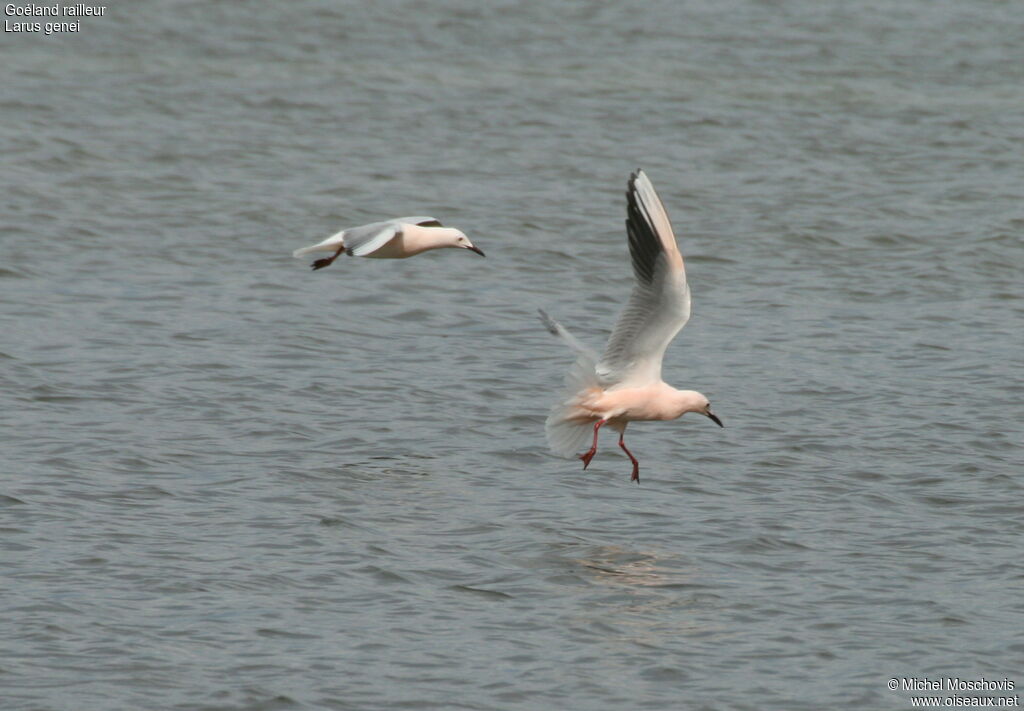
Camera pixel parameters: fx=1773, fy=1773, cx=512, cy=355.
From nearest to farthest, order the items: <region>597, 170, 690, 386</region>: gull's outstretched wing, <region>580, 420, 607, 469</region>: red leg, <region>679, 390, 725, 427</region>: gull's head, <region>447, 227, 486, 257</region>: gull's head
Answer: <region>597, 170, 690, 386</region>: gull's outstretched wing
<region>580, 420, 607, 469</region>: red leg
<region>679, 390, 725, 427</region>: gull's head
<region>447, 227, 486, 257</region>: gull's head

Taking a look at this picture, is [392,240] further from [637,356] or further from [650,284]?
[650,284]

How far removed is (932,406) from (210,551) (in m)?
5.64

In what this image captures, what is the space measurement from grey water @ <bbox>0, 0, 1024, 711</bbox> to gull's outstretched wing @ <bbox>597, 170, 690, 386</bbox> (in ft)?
3.31

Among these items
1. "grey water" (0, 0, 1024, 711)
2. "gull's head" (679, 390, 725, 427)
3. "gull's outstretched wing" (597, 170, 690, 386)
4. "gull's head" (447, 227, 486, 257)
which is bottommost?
"grey water" (0, 0, 1024, 711)

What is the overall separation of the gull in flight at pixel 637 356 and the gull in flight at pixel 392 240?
6.53ft

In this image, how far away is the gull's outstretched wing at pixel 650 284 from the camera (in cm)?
945

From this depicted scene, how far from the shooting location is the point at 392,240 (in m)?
12.6

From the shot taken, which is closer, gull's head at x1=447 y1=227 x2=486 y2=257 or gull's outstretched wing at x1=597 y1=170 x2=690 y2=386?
gull's outstretched wing at x1=597 y1=170 x2=690 y2=386

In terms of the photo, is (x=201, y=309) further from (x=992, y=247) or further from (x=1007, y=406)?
(x=992, y=247)

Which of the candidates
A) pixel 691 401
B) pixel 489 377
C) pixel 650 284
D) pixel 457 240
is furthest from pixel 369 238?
pixel 650 284

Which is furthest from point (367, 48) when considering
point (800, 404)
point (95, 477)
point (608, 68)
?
point (95, 477)

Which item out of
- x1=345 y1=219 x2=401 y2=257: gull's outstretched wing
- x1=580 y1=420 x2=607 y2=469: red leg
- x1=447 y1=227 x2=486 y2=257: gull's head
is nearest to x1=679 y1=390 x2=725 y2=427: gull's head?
x1=580 y1=420 x2=607 y2=469: red leg

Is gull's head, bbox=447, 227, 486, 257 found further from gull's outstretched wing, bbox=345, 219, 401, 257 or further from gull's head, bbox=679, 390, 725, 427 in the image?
gull's head, bbox=679, 390, 725, 427

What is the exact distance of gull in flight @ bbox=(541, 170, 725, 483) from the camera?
31.1 feet
